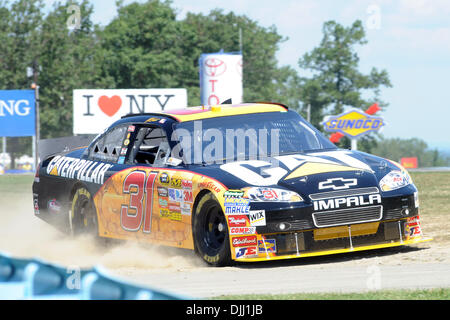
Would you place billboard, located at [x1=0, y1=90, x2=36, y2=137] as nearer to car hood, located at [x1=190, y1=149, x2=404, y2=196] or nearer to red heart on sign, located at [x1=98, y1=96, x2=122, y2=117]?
red heart on sign, located at [x1=98, y1=96, x2=122, y2=117]

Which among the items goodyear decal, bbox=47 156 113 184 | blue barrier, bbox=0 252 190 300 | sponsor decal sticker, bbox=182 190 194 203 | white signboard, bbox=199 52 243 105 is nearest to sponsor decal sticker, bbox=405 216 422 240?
sponsor decal sticker, bbox=182 190 194 203

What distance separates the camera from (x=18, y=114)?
160 feet

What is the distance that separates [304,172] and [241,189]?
0.64 metres

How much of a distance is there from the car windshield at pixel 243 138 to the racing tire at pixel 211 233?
0.68 meters

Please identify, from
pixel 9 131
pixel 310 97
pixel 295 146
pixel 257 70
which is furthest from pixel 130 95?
pixel 257 70

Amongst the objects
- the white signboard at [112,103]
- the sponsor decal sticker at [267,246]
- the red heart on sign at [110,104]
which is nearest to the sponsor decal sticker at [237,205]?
the sponsor decal sticker at [267,246]

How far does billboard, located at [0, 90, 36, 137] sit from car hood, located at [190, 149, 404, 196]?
41661mm

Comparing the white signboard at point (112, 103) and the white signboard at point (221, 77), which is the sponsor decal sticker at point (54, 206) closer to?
the white signboard at point (112, 103)

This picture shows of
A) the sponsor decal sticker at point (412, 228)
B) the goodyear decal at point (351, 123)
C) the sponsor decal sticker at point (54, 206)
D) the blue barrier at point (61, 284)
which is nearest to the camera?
the blue barrier at point (61, 284)

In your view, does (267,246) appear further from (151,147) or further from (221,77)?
(221,77)

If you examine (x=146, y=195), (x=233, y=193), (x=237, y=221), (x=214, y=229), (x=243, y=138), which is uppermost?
(x=243, y=138)

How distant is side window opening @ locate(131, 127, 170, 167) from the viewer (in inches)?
348

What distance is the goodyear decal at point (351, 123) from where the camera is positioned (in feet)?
132

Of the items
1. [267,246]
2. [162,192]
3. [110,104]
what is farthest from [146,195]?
[110,104]
